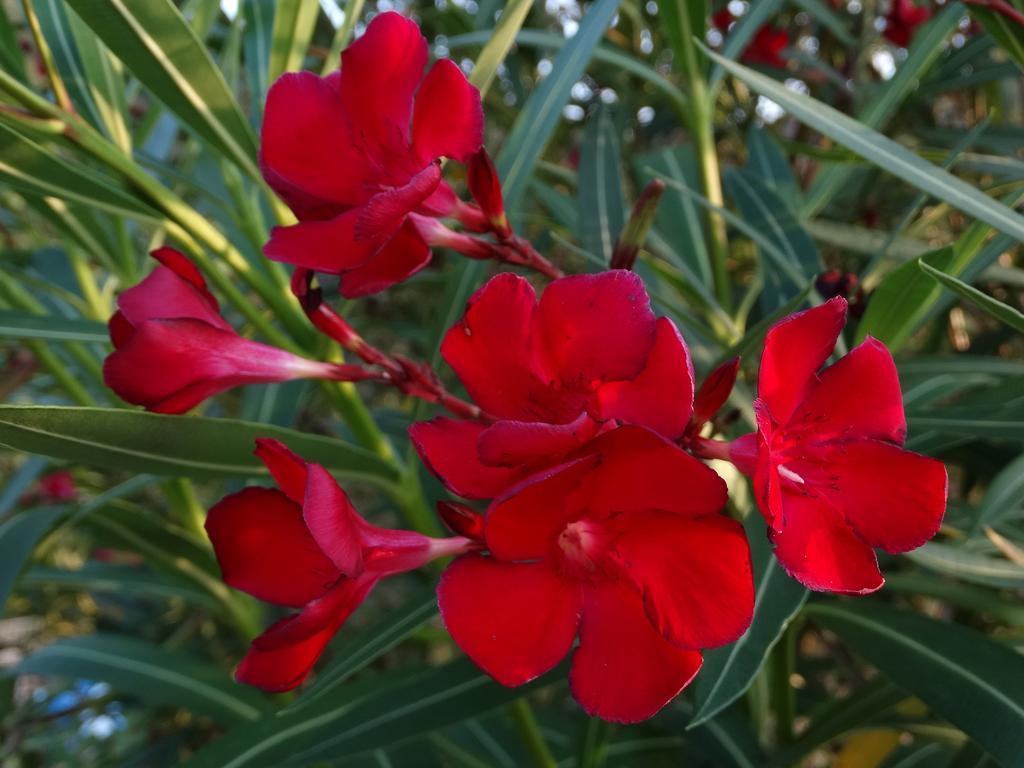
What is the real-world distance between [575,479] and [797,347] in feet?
0.47

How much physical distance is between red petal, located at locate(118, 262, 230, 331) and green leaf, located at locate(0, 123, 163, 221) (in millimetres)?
168

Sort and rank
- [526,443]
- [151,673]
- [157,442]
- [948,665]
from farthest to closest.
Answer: [151,673], [948,665], [157,442], [526,443]

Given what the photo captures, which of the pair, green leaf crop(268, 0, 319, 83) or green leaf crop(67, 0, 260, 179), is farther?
green leaf crop(268, 0, 319, 83)

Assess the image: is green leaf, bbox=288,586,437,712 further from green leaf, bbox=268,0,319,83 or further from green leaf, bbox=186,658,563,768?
green leaf, bbox=268,0,319,83

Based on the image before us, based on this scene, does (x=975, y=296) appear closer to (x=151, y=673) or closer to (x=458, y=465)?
(x=458, y=465)

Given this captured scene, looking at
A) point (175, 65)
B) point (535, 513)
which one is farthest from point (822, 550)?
point (175, 65)

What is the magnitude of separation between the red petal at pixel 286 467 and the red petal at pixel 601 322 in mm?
164

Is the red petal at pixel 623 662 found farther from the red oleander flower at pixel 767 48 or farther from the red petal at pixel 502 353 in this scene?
the red oleander flower at pixel 767 48

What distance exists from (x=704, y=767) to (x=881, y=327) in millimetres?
677

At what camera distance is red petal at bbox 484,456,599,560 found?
0.48 m

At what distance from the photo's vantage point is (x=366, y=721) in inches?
37.5

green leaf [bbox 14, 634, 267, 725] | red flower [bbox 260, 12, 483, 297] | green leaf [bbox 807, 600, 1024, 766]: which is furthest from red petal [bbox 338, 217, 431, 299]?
green leaf [bbox 14, 634, 267, 725]

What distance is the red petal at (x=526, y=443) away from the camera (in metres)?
0.48

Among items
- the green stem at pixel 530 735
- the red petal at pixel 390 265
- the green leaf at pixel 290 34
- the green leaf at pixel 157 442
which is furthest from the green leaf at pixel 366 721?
the green leaf at pixel 290 34
